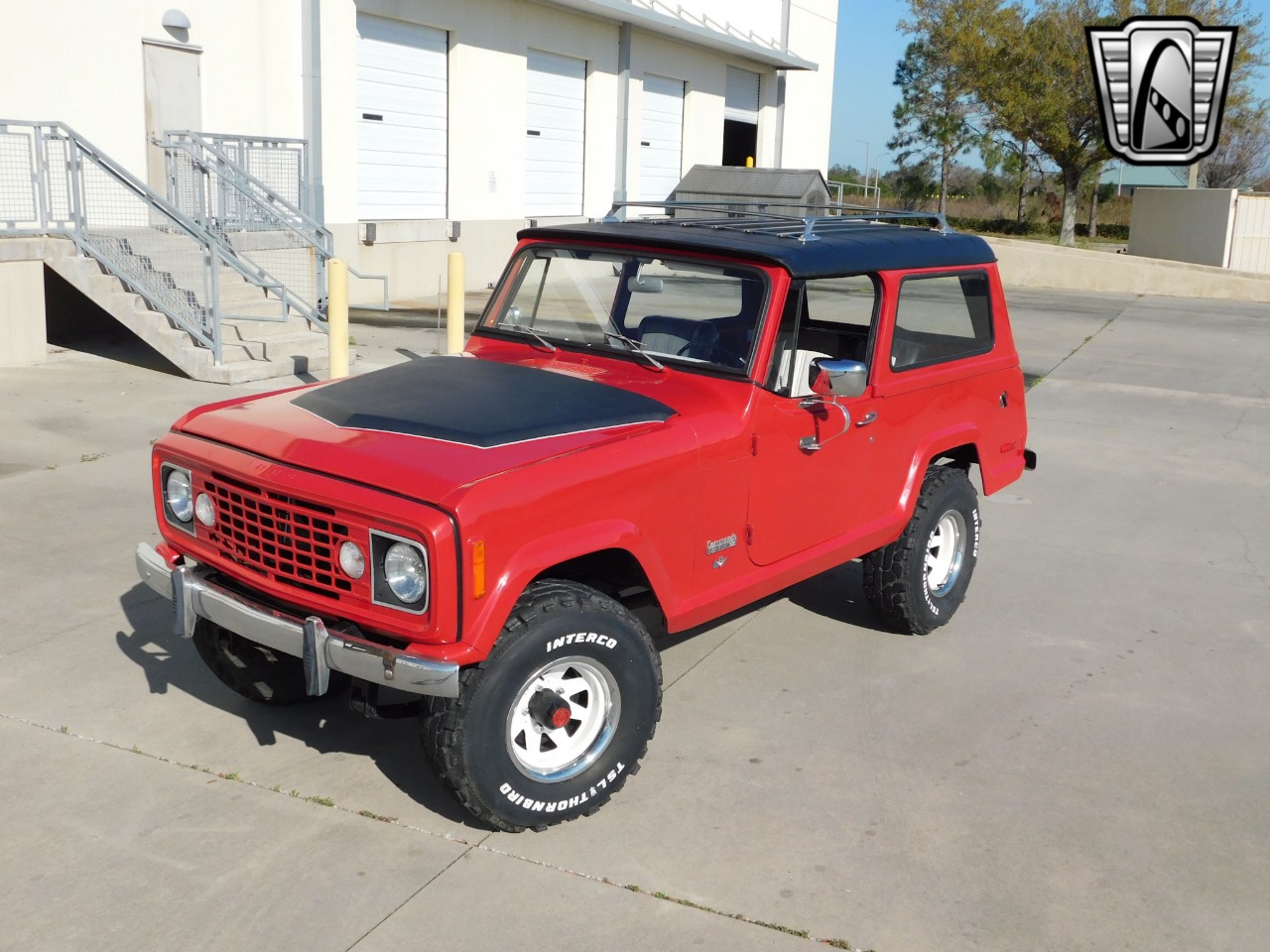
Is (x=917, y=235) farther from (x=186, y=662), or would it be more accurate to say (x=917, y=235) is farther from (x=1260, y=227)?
(x=1260, y=227)

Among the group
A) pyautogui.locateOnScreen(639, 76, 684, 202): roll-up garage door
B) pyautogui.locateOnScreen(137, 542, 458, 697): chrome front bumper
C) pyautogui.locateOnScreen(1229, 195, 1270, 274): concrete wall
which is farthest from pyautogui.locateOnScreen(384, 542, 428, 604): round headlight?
pyautogui.locateOnScreen(1229, 195, 1270, 274): concrete wall

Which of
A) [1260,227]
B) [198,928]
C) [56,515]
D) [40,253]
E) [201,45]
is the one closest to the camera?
[198,928]

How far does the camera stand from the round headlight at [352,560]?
367 centimetres

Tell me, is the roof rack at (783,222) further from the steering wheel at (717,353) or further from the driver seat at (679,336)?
the steering wheel at (717,353)

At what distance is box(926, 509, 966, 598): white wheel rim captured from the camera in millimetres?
5898

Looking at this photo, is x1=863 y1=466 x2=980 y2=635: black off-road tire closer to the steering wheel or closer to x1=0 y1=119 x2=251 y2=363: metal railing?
the steering wheel

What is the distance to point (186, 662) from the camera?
17.4 feet

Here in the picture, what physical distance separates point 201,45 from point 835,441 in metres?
13.1

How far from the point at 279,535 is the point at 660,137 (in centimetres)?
2387

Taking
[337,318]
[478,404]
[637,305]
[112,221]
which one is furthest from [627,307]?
[112,221]

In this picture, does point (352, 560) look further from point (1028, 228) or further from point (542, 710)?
point (1028, 228)

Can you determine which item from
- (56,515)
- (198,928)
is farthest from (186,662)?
(56,515)

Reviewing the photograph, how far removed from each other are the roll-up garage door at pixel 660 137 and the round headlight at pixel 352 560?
75.0 ft

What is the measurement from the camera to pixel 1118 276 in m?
26.7
